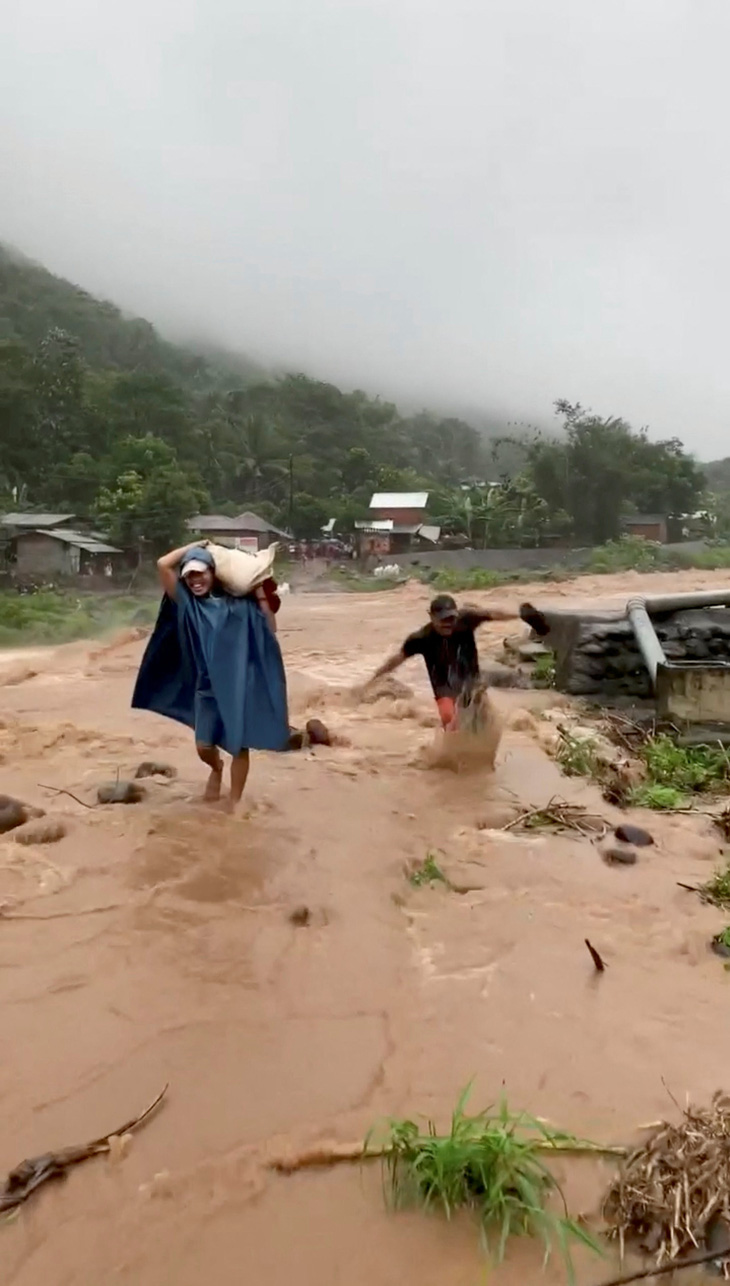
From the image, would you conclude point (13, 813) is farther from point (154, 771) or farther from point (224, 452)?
point (224, 452)

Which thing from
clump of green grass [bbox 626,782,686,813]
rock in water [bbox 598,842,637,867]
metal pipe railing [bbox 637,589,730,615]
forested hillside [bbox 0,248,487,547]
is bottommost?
clump of green grass [bbox 626,782,686,813]

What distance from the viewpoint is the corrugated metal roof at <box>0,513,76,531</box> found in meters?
24.0

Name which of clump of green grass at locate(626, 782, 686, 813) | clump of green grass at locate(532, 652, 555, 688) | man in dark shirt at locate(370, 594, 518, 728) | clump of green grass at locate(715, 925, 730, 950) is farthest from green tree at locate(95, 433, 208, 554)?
clump of green grass at locate(715, 925, 730, 950)

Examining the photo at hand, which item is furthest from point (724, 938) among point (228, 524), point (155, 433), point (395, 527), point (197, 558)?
point (395, 527)

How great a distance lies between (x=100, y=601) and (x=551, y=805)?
702 inches

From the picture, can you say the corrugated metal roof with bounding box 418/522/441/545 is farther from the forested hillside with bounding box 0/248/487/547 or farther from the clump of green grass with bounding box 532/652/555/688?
the clump of green grass with bounding box 532/652/555/688

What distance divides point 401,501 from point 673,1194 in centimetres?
3693

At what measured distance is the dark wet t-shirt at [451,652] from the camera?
6215mm

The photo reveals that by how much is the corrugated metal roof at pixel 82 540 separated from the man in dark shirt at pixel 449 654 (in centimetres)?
1874

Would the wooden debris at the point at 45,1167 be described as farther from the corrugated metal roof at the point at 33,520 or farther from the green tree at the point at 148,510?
the green tree at the point at 148,510

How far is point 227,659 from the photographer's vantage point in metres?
4.65

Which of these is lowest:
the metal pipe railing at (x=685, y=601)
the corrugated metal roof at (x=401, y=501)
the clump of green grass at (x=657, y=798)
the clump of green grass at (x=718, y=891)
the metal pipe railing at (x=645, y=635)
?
the clump of green grass at (x=657, y=798)

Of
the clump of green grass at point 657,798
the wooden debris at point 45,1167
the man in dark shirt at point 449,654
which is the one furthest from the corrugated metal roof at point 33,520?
the wooden debris at point 45,1167

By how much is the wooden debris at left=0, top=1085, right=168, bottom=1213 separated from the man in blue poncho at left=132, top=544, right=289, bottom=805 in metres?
2.44
